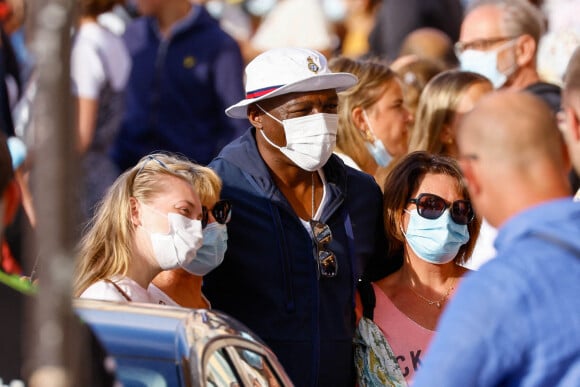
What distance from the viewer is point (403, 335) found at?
4.67 m

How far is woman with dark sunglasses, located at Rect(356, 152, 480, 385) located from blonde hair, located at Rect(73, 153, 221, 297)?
30.3 inches

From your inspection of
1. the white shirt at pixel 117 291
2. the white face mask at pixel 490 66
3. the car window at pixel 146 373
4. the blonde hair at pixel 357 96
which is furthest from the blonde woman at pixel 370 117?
the car window at pixel 146 373

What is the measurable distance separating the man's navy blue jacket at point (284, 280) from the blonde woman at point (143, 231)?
0.88ft

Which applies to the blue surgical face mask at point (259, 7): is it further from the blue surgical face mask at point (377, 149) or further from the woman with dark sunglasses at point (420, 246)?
the woman with dark sunglasses at point (420, 246)

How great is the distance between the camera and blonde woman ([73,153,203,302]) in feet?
14.0

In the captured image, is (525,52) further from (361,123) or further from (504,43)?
(361,123)

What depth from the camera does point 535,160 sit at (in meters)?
2.96

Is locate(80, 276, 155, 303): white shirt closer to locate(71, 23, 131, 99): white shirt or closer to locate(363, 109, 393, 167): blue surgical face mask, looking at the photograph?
locate(363, 109, 393, 167): blue surgical face mask

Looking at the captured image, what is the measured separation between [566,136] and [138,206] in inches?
66.3

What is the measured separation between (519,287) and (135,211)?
1938 mm

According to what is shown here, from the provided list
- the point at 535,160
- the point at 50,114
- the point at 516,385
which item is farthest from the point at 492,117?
the point at 50,114

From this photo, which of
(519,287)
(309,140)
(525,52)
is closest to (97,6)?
(525,52)

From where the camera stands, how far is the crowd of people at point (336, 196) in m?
2.83

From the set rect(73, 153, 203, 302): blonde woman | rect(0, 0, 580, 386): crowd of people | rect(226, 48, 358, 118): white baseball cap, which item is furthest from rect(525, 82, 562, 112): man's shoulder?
Result: rect(73, 153, 203, 302): blonde woman
